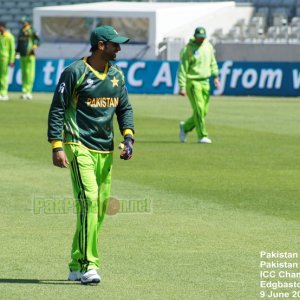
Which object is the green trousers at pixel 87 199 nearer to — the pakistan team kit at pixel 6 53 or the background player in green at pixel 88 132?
the background player in green at pixel 88 132

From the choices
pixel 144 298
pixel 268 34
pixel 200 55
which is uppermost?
pixel 268 34

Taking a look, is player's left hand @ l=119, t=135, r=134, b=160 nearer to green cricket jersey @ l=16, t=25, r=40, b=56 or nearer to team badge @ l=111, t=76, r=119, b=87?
team badge @ l=111, t=76, r=119, b=87

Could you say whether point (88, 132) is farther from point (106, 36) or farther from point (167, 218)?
point (167, 218)

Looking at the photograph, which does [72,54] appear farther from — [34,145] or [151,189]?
[151,189]

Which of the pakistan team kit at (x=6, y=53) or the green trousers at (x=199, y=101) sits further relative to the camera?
the pakistan team kit at (x=6, y=53)

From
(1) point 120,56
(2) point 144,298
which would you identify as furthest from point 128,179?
(1) point 120,56

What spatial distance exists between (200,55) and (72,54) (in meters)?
27.0

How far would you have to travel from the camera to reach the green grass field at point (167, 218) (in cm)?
903

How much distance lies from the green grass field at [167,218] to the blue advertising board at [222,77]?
12679 mm

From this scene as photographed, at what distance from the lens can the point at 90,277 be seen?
892cm

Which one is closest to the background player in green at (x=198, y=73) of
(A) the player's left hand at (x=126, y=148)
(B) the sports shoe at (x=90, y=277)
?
(A) the player's left hand at (x=126, y=148)

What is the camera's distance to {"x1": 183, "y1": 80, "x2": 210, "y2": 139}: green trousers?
68.5ft

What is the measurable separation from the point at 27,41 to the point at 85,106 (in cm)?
2562

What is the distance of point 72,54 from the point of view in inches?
1879
